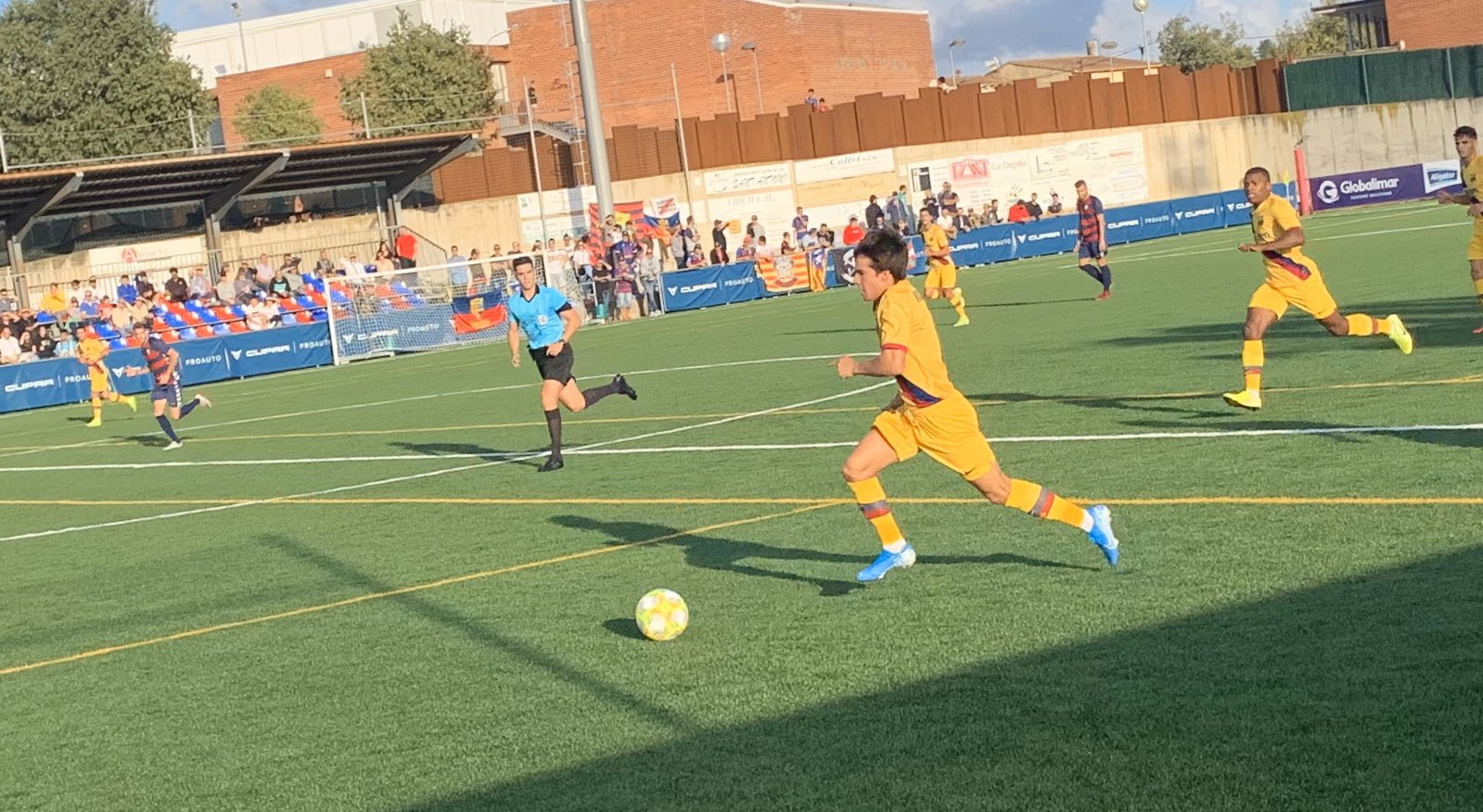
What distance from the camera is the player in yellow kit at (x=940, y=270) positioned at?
83.7 ft

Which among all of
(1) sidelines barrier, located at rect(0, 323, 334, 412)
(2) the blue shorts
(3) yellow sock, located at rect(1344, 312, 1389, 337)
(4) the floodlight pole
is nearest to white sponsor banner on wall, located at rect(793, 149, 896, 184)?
(4) the floodlight pole

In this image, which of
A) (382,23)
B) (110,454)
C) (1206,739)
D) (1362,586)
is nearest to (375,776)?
(1206,739)

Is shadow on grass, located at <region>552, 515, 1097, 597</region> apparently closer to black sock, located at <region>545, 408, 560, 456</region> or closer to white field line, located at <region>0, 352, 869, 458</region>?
black sock, located at <region>545, 408, 560, 456</region>

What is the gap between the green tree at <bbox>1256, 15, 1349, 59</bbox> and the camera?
111m

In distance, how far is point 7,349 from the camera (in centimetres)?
3553

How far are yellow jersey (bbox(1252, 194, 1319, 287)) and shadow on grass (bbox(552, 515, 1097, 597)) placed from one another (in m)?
5.13

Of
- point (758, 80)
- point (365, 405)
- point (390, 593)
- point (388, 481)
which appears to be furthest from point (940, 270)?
point (758, 80)

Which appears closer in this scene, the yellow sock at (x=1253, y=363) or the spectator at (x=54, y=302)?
the yellow sock at (x=1253, y=363)

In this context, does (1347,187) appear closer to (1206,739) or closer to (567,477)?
(567,477)

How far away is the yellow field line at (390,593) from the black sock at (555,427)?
435cm

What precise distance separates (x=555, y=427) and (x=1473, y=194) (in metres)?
8.71

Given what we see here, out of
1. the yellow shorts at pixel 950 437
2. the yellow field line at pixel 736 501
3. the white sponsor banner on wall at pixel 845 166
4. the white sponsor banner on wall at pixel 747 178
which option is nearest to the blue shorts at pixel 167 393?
the yellow field line at pixel 736 501

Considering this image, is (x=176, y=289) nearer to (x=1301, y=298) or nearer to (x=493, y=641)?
(x=1301, y=298)

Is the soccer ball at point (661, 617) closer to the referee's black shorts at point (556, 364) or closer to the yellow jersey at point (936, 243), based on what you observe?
the referee's black shorts at point (556, 364)
